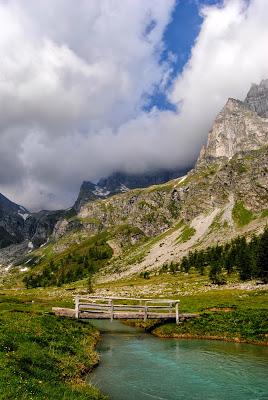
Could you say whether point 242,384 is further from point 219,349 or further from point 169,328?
point 169,328

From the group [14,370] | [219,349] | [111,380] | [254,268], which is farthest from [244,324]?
[254,268]

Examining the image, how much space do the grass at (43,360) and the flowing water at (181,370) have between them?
6.21ft

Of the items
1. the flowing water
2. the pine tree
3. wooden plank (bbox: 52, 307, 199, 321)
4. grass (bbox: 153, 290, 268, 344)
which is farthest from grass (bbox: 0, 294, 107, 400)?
the pine tree

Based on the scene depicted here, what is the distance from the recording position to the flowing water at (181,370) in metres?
26.2

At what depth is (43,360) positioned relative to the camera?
2691cm

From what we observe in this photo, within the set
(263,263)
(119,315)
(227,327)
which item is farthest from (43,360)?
(263,263)

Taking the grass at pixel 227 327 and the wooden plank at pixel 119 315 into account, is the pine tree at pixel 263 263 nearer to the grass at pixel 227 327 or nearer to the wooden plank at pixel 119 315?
the grass at pixel 227 327

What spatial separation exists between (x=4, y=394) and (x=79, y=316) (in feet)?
117

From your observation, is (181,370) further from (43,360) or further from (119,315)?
(119,315)

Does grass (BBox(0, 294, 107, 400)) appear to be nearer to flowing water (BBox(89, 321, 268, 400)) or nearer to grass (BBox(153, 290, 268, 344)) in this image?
flowing water (BBox(89, 321, 268, 400))

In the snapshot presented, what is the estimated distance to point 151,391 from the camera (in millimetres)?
26469

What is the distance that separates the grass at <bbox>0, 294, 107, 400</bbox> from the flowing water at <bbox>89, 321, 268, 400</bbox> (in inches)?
74.5

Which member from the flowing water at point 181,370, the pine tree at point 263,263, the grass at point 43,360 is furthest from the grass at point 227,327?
the pine tree at point 263,263

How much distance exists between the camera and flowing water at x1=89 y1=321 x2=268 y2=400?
86.1 feet
